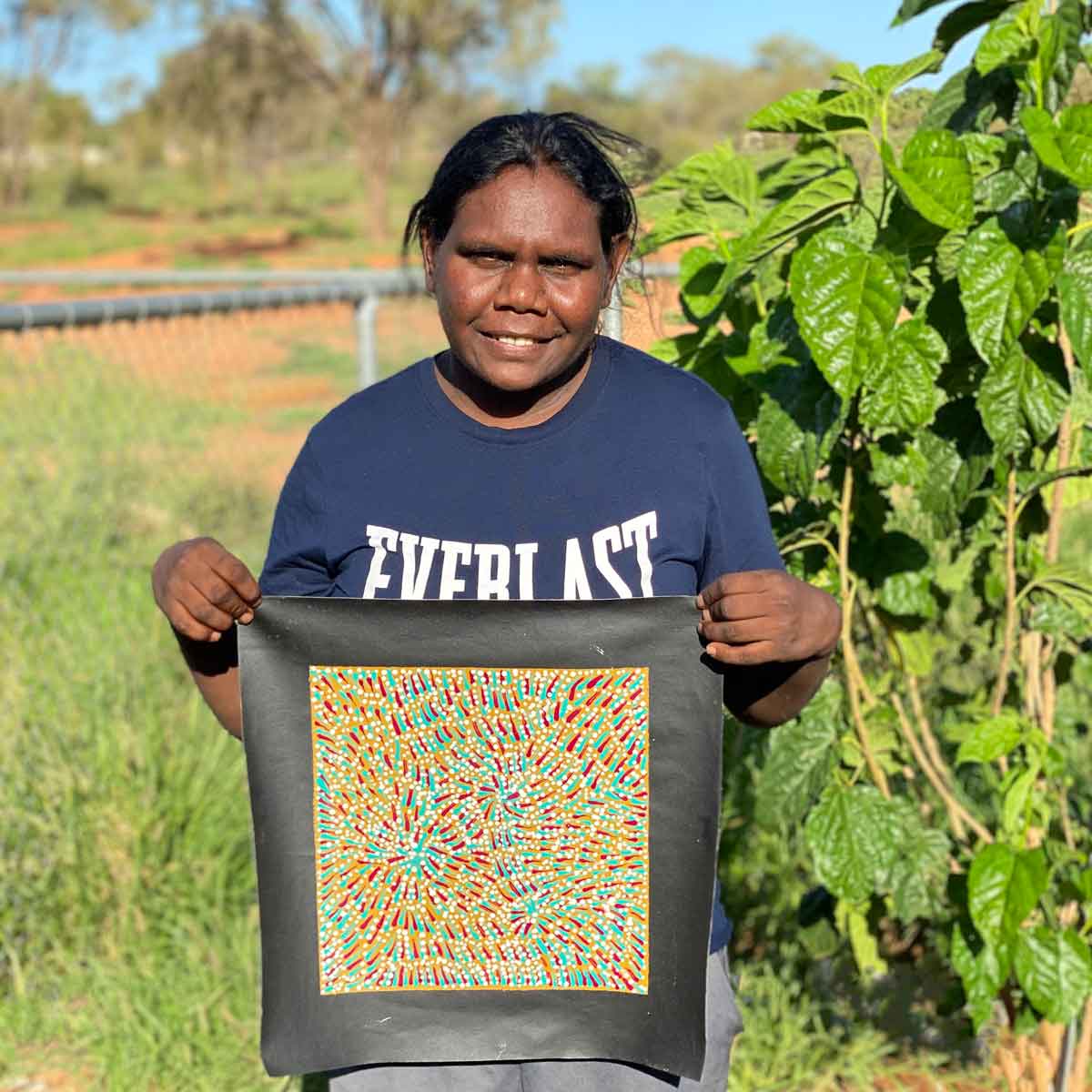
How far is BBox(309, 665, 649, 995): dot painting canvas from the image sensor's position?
62.6 inches

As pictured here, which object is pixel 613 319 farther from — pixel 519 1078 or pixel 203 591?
pixel 519 1078

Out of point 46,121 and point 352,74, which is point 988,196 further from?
point 46,121

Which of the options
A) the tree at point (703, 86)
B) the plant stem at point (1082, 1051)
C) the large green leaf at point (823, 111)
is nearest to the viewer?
the large green leaf at point (823, 111)

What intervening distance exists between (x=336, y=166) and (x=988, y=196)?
70.8 metres

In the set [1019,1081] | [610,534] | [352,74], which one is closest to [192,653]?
[610,534]

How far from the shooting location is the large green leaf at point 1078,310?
175 centimetres

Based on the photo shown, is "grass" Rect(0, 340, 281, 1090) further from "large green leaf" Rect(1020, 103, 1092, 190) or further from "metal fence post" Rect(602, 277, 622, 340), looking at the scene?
"large green leaf" Rect(1020, 103, 1092, 190)

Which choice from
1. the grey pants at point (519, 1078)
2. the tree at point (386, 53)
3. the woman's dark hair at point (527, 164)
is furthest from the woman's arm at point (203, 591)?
the tree at point (386, 53)

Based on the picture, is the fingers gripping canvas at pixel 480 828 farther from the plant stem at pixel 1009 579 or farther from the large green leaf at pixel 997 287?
the plant stem at pixel 1009 579

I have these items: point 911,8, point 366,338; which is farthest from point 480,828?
point 366,338

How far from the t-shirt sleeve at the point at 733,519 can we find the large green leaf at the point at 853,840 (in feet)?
2.38

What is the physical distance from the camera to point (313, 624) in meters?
1.57

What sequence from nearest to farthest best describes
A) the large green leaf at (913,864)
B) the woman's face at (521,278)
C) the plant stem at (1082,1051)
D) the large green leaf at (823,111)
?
the woman's face at (521,278) → the large green leaf at (823,111) → the large green leaf at (913,864) → the plant stem at (1082,1051)

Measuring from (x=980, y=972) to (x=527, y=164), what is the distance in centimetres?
136
